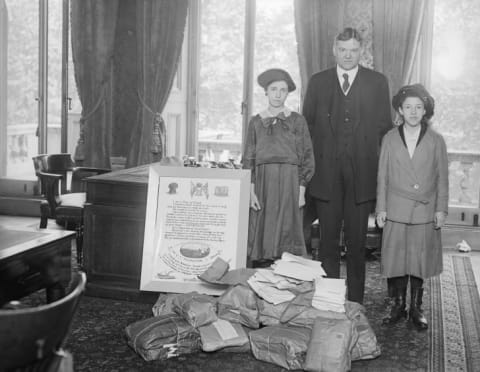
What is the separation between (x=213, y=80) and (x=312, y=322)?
13.4 feet

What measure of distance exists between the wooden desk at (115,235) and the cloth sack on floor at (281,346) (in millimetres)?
1139

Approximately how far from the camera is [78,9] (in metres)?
7.38

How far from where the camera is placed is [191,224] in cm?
438

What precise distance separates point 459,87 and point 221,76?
2.43 meters

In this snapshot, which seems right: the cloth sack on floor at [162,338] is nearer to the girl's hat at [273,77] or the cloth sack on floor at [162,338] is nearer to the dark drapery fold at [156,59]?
the girl's hat at [273,77]

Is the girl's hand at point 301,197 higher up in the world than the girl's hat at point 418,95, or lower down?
lower down

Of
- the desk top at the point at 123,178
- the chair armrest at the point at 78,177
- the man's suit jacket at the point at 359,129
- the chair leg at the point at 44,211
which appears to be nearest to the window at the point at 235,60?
the chair armrest at the point at 78,177

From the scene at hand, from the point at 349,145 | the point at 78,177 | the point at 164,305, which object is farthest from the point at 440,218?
the point at 78,177

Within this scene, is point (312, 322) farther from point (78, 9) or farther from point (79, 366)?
point (78, 9)

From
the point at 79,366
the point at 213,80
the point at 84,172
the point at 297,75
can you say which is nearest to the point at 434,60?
the point at 297,75

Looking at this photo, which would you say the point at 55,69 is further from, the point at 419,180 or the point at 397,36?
the point at 419,180

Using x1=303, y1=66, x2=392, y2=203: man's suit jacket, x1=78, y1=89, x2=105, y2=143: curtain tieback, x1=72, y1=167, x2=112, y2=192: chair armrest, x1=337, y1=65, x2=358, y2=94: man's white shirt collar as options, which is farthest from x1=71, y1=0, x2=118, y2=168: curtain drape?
x1=337, y1=65, x2=358, y2=94: man's white shirt collar

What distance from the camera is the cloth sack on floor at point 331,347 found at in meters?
3.41

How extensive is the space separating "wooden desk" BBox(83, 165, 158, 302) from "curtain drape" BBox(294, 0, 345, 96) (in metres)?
2.63
